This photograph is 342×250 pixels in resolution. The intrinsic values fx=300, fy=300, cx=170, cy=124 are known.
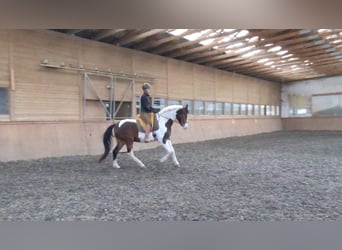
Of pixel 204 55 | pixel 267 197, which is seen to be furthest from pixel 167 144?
pixel 204 55

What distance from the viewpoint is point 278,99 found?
18.2 metres

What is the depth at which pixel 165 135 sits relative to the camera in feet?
18.2

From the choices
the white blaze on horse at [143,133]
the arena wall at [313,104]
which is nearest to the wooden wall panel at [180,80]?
the white blaze on horse at [143,133]

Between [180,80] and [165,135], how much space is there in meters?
5.44

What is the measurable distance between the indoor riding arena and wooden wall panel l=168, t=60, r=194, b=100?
0.13ft

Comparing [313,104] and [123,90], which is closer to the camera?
[123,90]

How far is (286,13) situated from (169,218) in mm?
2151

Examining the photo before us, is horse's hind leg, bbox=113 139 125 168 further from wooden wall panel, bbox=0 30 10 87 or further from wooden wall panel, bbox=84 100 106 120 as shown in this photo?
wooden wall panel, bbox=0 30 10 87

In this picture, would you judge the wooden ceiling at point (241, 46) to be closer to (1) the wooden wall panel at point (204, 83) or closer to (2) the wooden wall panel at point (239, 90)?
(1) the wooden wall panel at point (204, 83)

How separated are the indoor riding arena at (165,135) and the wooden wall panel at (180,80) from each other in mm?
39

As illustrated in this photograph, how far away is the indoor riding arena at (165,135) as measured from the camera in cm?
321

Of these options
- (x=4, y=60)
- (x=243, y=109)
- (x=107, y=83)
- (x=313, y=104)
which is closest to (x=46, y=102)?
(x=4, y=60)

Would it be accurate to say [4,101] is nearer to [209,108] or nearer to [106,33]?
[106,33]

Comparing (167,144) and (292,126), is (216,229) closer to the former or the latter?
(167,144)
